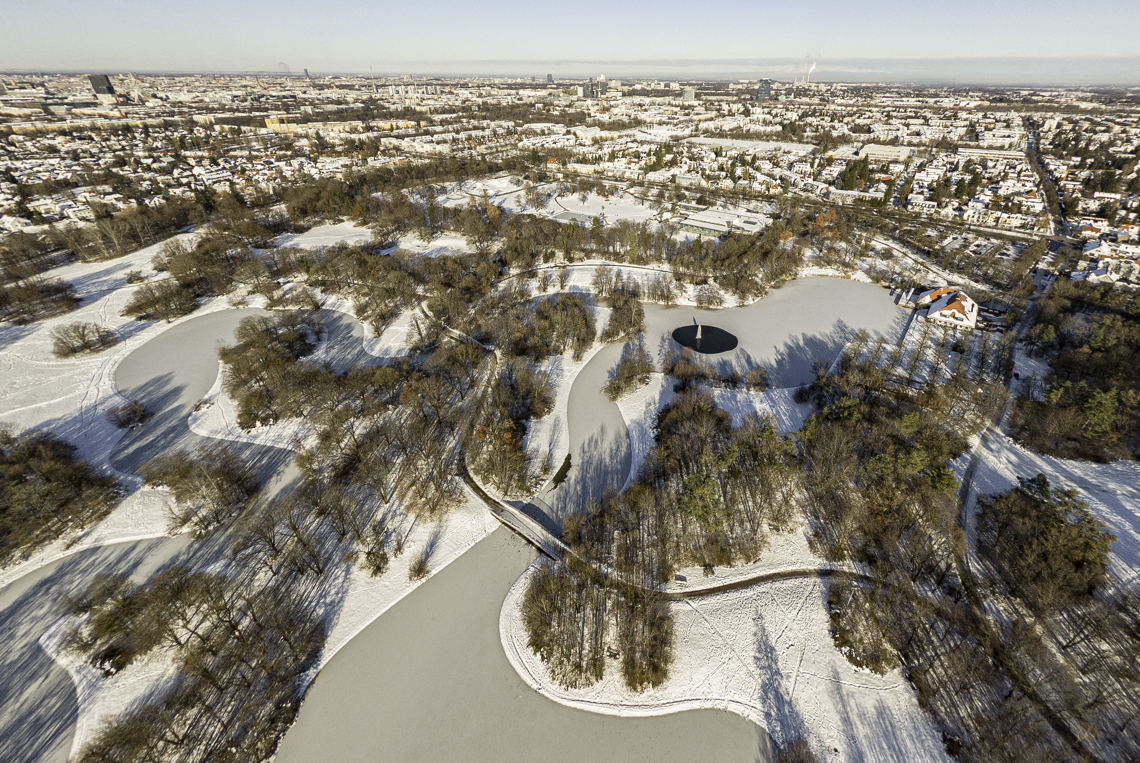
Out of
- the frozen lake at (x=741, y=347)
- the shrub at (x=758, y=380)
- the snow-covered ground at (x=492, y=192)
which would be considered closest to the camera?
the frozen lake at (x=741, y=347)

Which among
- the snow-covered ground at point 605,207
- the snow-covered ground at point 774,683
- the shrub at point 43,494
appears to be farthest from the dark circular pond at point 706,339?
the shrub at point 43,494

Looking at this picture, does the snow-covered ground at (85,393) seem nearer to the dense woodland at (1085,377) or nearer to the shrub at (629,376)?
the shrub at (629,376)

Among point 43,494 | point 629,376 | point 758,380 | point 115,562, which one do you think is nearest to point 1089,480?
point 758,380

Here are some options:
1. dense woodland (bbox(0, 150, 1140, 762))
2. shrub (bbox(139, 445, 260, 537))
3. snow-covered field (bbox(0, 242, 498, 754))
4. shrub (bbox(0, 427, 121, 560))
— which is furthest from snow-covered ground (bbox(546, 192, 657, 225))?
shrub (bbox(0, 427, 121, 560))

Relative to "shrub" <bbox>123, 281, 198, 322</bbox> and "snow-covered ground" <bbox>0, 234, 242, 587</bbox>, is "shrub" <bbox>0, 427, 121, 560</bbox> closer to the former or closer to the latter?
"snow-covered ground" <bbox>0, 234, 242, 587</bbox>

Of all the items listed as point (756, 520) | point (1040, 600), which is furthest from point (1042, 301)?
point (756, 520)
